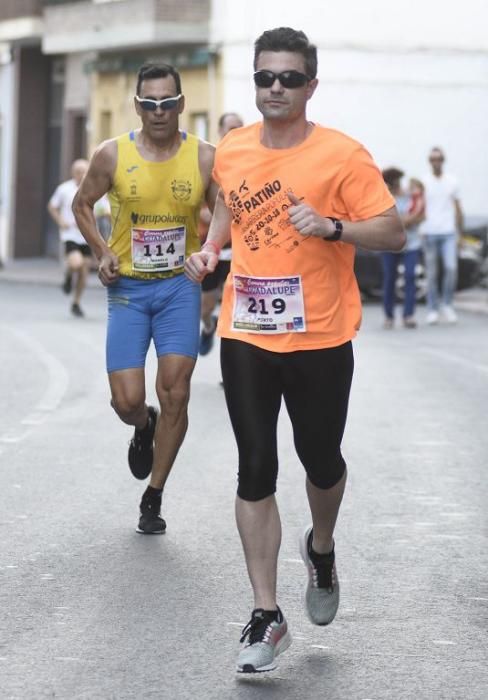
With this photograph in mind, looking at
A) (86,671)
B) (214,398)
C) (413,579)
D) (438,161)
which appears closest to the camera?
(86,671)

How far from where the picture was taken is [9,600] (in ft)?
20.8

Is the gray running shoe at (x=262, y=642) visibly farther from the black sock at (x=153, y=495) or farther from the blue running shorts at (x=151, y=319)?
the blue running shorts at (x=151, y=319)

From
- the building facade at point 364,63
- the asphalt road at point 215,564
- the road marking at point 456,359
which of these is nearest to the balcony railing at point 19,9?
the building facade at point 364,63

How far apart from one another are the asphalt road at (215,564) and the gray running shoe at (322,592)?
0.24 ft

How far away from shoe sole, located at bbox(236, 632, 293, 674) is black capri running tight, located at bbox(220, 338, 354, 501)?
433mm

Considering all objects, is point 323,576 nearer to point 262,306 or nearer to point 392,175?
point 262,306

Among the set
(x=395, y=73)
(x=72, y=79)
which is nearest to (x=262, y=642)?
(x=395, y=73)

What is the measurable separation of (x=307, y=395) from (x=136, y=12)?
103 ft

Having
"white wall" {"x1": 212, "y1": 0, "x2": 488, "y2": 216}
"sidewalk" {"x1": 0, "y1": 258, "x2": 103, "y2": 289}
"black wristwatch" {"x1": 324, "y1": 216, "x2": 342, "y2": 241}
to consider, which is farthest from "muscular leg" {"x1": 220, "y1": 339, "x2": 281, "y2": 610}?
"white wall" {"x1": 212, "y1": 0, "x2": 488, "y2": 216}

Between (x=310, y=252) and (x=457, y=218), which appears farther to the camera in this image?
(x=457, y=218)

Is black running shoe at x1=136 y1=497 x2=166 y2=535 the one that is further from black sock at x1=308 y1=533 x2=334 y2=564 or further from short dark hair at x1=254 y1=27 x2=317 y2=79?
short dark hair at x1=254 y1=27 x2=317 y2=79

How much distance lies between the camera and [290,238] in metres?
5.62

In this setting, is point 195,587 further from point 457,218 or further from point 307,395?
point 457,218

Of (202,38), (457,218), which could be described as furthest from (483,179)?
(457,218)
